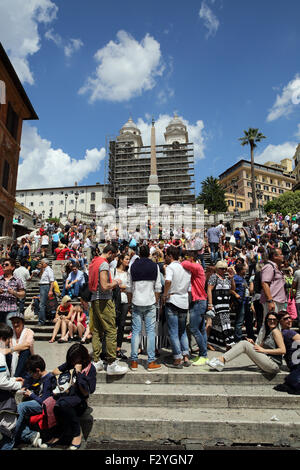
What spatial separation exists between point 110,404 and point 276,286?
3523 millimetres

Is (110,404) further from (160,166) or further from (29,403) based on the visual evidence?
(160,166)

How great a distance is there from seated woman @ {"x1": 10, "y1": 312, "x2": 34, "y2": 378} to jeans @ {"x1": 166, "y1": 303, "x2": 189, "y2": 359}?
7.26 feet

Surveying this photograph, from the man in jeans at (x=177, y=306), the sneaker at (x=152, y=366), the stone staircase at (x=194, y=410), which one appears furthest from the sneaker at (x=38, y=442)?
the man in jeans at (x=177, y=306)

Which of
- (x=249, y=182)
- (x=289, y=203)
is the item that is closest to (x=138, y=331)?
(x=289, y=203)

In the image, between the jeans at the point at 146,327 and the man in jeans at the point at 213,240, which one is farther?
the man in jeans at the point at 213,240

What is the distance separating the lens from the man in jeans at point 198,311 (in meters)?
5.11

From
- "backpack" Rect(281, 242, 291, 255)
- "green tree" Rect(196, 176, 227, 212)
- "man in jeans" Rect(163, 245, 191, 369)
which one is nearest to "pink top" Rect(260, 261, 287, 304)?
"man in jeans" Rect(163, 245, 191, 369)

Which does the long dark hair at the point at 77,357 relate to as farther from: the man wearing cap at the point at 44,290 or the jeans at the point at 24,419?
the man wearing cap at the point at 44,290

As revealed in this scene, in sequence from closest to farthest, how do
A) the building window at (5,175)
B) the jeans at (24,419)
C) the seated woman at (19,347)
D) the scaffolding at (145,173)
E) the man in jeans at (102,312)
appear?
the jeans at (24,419) < the seated woman at (19,347) < the man in jeans at (102,312) < the building window at (5,175) < the scaffolding at (145,173)

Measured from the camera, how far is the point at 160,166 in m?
71.2

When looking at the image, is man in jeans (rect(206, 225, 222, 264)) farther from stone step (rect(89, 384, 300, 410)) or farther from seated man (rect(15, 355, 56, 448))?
seated man (rect(15, 355, 56, 448))
